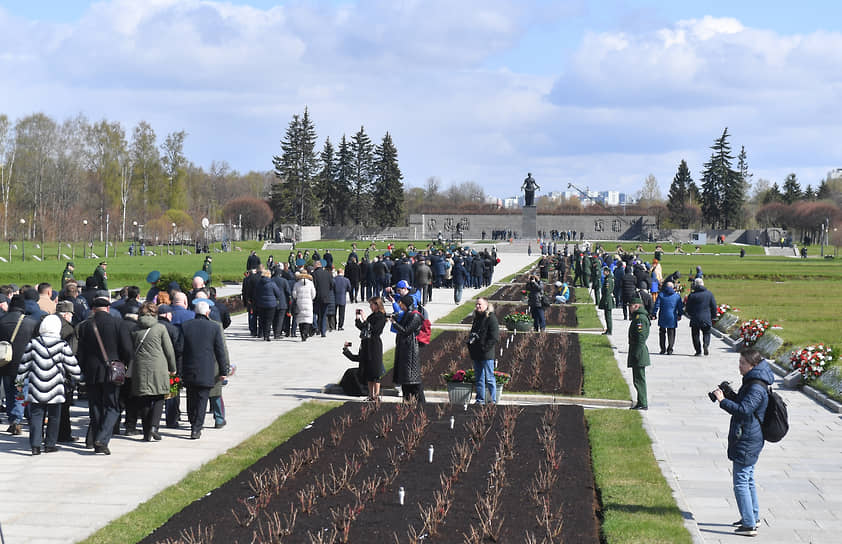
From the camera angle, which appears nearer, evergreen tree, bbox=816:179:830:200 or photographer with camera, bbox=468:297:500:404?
photographer with camera, bbox=468:297:500:404

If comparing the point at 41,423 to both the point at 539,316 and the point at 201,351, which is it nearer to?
the point at 201,351

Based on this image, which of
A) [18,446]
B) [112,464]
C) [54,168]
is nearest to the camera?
[112,464]

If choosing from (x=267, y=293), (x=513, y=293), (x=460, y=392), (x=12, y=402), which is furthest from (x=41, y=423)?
(x=513, y=293)

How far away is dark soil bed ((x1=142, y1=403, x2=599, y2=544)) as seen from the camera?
7.80 metres

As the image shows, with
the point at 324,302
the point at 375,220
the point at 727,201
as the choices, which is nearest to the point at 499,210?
the point at 375,220

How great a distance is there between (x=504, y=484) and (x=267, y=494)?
235 cm

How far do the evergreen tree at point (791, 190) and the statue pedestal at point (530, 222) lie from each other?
47315mm

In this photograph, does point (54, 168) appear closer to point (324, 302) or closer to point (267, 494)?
point (324, 302)

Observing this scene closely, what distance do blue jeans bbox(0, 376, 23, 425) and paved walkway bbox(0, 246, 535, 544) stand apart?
9.8 inches

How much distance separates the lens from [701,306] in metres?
19.4

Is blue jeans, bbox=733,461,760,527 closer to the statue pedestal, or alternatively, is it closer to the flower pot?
the flower pot

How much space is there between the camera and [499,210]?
12838 cm

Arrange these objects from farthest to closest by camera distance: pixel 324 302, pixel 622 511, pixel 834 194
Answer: pixel 834 194
pixel 324 302
pixel 622 511

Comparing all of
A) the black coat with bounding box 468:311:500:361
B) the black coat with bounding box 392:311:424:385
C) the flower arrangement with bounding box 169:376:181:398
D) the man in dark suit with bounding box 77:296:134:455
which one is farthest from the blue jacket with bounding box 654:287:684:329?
the man in dark suit with bounding box 77:296:134:455
